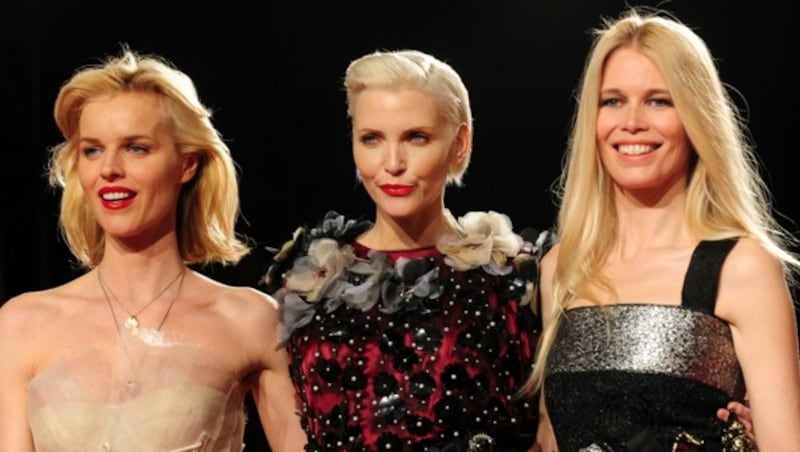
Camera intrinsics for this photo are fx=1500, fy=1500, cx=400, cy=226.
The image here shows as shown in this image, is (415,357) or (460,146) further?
(460,146)

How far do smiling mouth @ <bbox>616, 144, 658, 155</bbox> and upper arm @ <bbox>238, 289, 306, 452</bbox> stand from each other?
37.0 inches

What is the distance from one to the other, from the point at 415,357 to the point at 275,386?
0.39m

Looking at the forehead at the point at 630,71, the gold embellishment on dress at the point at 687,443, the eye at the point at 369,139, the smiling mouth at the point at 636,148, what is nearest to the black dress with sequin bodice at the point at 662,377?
the gold embellishment on dress at the point at 687,443

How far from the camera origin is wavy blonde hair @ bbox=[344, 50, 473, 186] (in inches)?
133

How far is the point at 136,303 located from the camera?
3482 mm

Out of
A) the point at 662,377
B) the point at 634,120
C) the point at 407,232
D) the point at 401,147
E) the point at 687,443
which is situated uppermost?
the point at 634,120

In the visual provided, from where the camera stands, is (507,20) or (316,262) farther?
(507,20)

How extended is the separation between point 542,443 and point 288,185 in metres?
1.68

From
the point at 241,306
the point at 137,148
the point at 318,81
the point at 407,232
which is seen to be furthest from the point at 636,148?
the point at 318,81

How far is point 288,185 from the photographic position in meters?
4.78

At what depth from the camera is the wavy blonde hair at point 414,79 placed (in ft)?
11.1

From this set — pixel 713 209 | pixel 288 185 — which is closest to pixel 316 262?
pixel 713 209

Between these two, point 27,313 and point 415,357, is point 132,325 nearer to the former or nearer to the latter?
point 27,313

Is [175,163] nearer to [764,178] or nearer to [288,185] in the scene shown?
[288,185]
